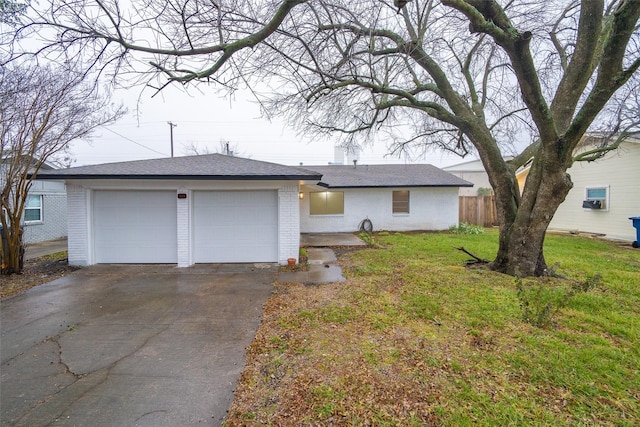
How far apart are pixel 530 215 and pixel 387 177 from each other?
339 inches

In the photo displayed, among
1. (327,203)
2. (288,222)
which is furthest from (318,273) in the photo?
(327,203)

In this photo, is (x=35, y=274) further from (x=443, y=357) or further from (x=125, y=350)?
(x=443, y=357)

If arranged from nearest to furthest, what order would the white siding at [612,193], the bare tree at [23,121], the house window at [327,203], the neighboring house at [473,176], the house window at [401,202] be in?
the bare tree at [23,121] → the white siding at [612,193] → the house window at [327,203] → the house window at [401,202] → the neighboring house at [473,176]

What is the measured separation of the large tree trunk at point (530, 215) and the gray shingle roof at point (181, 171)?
4.52 meters

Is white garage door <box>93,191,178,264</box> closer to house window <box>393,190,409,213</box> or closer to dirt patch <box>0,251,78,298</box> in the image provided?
dirt patch <box>0,251,78,298</box>

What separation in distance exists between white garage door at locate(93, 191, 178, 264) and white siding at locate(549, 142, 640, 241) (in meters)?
15.5

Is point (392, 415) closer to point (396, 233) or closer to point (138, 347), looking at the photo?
point (138, 347)

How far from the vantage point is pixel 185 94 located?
4.49m

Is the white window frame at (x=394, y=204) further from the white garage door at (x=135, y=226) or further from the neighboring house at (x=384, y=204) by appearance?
the white garage door at (x=135, y=226)

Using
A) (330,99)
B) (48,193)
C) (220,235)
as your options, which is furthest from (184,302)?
(48,193)

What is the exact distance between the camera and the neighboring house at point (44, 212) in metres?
11.2

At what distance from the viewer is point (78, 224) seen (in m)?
7.21

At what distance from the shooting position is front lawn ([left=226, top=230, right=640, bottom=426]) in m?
2.23

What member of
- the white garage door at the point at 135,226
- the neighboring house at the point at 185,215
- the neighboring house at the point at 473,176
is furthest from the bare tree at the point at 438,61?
the neighboring house at the point at 473,176
